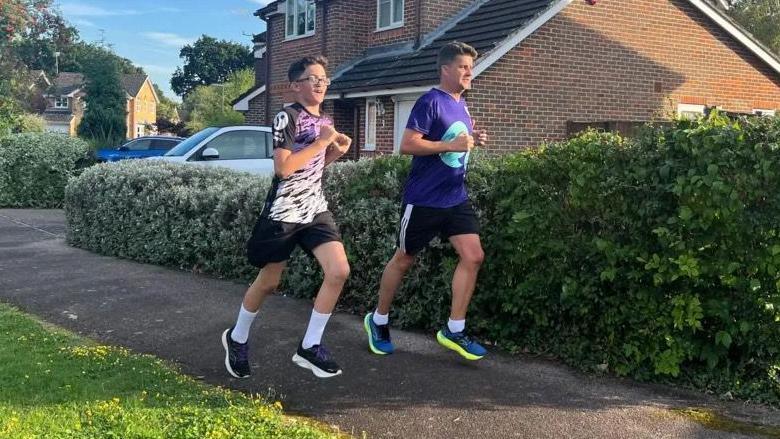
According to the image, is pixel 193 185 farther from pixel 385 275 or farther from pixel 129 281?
pixel 385 275

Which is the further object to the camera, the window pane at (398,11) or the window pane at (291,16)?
the window pane at (291,16)

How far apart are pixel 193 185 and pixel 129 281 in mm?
1658

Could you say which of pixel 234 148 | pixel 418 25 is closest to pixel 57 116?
pixel 418 25

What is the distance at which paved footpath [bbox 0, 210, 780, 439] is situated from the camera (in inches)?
160

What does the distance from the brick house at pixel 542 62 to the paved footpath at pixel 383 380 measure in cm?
933

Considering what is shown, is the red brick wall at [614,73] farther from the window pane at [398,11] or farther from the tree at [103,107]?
the tree at [103,107]

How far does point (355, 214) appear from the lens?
255 inches

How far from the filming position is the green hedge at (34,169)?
17.2m

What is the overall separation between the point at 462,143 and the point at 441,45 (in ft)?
41.4

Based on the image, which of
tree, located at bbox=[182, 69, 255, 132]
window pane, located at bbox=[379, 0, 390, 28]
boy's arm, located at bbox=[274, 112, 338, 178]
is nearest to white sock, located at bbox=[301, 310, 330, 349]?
boy's arm, located at bbox=[274, 112, 338, 178]

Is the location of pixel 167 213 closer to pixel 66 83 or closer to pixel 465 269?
pixel 465 269

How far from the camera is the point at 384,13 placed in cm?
1919

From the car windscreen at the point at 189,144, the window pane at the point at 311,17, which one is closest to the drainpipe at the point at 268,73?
the window pane at the point at 311,17

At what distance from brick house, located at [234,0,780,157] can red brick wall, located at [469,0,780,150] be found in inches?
0.9
